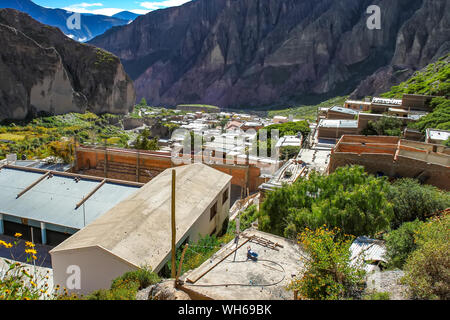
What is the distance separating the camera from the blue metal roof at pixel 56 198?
523 inches

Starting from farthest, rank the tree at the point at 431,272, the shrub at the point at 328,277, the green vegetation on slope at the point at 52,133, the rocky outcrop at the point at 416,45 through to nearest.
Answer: the rocky outcrop at the point at 416,45 → the green vegetation on slope at the point at 52,133 → the shrub at the point at 328,277 → the tree at the point at 431,272

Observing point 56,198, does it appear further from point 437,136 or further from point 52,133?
point 52,133

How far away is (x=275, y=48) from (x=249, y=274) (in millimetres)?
107326

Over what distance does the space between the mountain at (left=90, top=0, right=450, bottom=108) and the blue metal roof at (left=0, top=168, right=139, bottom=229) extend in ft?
208

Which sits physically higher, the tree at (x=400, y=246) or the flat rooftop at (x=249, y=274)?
the tree at (x=400, y=246)

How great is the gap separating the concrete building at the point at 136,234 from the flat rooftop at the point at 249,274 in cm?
229

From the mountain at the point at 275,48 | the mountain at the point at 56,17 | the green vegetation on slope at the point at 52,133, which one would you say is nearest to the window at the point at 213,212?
the green vegetation on slope at the point at 52,133

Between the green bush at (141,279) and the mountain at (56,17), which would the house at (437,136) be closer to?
the green bush at (141,279)

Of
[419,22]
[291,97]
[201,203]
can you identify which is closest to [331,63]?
[291,97]

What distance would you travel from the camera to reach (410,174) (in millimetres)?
13758

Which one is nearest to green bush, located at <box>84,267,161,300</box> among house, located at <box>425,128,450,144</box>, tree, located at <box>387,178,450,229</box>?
tree, located at <box>387,178,450,229</box>

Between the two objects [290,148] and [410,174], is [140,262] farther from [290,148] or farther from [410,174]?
[290,148]

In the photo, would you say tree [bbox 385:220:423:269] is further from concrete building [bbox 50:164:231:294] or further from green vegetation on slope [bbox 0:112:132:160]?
green vegetation on slope [bbox 0:112:132:160]

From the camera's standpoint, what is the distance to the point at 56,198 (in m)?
14.7
